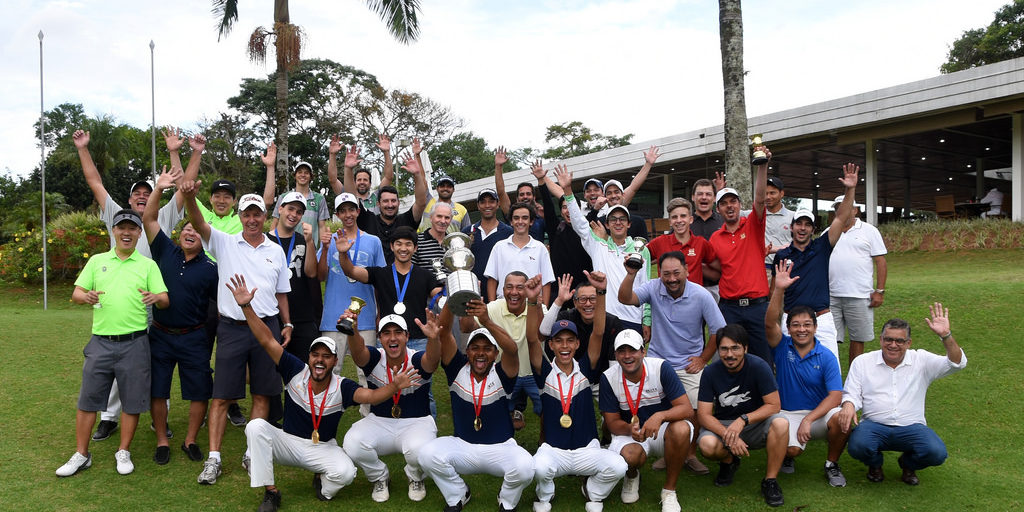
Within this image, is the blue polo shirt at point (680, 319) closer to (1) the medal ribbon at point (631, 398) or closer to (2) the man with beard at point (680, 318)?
(2) the man with beard at point (680, 318)

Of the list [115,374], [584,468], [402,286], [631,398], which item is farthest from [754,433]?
[115,374]

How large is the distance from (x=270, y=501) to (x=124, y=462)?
1580 mm

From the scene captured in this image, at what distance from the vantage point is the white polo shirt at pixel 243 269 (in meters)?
5.77

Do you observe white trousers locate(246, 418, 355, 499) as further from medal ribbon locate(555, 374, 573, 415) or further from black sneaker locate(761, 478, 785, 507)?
black sneaker locate(761, 478, 785, 507)

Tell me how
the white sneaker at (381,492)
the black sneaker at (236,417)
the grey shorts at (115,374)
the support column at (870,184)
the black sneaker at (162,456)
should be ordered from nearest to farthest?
the white sneaker at (381,492) < the grey shorts at (115,374) < the black sneaker at (162,456) < the black sneaker at (236,417) < the support column at (870,184)

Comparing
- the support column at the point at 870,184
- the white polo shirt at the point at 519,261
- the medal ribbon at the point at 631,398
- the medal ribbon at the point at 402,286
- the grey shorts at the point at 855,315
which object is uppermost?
the support column at the point at 870,184

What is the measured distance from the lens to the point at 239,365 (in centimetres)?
570

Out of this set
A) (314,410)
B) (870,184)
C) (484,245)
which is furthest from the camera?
(870,184)

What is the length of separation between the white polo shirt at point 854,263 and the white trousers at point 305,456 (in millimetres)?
5305

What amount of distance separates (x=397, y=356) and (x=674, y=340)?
2.50 m

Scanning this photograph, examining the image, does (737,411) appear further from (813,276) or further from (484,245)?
(484,245)

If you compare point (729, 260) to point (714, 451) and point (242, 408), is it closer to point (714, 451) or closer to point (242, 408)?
point (714, 451)

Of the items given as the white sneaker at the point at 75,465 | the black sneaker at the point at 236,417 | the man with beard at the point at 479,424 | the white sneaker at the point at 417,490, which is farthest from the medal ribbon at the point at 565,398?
the white sneaker at the point at 75,465

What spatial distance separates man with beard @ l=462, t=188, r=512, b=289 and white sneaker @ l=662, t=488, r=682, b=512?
310cm
